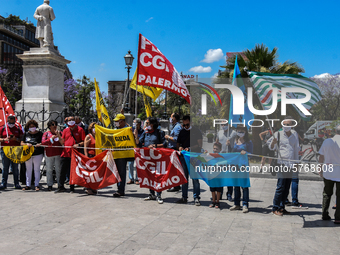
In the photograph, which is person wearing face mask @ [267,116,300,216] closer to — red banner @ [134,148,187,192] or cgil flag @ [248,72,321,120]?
cgil flag @ [248,72,321,120]

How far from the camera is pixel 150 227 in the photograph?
5.40 metres

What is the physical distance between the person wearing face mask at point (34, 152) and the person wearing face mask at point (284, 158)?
19.6ft

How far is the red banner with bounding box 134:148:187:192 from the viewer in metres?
7.46

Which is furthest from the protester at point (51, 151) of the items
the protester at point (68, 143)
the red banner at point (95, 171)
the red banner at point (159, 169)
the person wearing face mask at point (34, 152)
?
the red banner at point (159, 169)

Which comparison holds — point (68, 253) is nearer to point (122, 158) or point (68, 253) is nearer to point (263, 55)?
point (122, 158)

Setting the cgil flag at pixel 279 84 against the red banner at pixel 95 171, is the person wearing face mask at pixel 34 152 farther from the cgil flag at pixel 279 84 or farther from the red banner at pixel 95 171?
the cgil flag at pixel 279 84

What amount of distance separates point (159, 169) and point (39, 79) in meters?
7.76

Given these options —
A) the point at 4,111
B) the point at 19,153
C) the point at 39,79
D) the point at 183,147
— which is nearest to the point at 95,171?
the point at 19,153

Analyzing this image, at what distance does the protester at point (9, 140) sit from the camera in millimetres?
8570

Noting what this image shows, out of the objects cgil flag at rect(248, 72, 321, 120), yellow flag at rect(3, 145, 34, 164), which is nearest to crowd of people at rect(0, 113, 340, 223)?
yellow flag at rect(3, 145, 34, 164)

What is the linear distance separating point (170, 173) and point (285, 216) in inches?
104

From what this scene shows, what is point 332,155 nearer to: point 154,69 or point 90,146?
point 154,69

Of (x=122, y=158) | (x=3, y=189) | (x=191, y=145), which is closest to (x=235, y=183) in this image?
(x=191, y=145)

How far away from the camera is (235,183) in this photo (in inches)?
269
